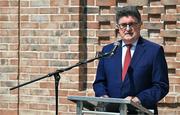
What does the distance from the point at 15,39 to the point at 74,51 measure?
31.0 inches

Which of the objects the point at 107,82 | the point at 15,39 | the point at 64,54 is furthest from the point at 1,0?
the point at 107,82

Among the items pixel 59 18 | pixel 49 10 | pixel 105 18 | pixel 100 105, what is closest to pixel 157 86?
pixel 100 105

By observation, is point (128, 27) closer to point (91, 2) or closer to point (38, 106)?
point (91, 2)

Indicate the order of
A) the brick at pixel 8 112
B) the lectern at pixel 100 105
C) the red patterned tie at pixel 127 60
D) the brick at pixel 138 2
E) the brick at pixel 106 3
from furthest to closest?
the brick at pixel 8 112
the brick at pixel 106 3
the brick at pixel 138 2
the red patterned tie at pixel 127 60
the lectern at pixel 100 105

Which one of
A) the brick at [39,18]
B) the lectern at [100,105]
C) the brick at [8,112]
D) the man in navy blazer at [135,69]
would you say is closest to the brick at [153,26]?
the brick at [39,18]

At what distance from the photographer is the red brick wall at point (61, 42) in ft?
18.8

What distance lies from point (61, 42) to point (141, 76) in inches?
85.7

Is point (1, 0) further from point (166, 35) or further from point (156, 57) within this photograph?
point (156, 57)

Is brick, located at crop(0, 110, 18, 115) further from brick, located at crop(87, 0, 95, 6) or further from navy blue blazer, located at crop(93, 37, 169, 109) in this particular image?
navy blue blazer, located at crop(93, 37, 169, 109)

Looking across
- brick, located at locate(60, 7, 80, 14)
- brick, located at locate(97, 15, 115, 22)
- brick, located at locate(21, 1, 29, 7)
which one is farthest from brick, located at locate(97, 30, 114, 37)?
brick, located at locate(21, 1, 29, 7)

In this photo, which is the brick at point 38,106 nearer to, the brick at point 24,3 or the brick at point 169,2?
the brick at point 24,3

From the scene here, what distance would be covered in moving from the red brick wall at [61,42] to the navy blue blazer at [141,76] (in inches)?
62.6

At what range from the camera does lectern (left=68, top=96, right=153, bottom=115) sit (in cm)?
341

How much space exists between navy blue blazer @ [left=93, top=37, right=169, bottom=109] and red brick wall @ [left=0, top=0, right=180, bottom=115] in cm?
159
